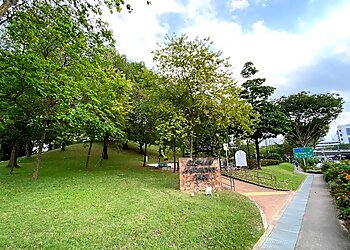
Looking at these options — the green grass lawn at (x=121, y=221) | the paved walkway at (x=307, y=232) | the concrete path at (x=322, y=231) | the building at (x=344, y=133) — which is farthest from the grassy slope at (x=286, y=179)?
the building at (x=344, y=133)

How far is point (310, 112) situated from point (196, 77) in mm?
24240

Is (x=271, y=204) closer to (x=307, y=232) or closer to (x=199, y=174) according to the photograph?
(x=199, y=174)

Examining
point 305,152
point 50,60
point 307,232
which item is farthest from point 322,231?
point 305,152

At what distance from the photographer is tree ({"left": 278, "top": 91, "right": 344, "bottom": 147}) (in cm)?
2802

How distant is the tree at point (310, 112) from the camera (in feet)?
91.9

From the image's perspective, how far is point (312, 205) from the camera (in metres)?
9.62

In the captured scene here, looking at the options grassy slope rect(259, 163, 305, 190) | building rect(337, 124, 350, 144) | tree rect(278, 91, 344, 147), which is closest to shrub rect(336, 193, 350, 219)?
grassy slope rect(259, 163, 305, 190)

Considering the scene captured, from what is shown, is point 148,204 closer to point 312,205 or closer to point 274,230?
point 274,230

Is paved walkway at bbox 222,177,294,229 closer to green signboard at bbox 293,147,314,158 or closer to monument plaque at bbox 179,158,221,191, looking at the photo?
monument plaque at bbox 179,158,221,191

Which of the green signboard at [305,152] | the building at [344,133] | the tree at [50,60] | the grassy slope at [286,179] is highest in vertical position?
the building at [344,133]

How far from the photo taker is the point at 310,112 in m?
29.5

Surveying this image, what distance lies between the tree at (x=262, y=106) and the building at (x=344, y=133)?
77392 millimetres

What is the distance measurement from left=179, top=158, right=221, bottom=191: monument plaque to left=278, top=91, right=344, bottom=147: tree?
22.3m

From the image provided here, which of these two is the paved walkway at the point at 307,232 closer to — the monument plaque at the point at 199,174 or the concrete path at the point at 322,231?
the concrete path at the point at 322,231
